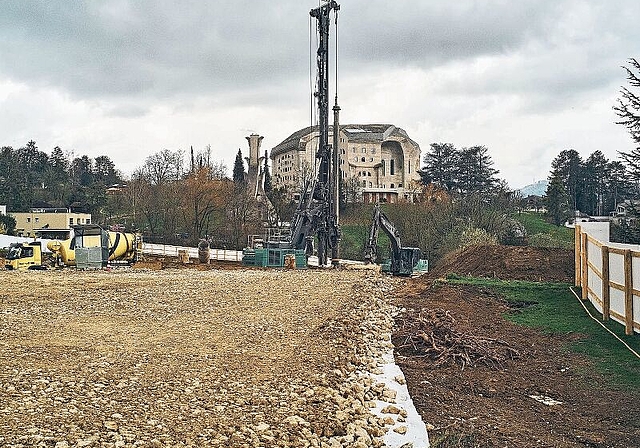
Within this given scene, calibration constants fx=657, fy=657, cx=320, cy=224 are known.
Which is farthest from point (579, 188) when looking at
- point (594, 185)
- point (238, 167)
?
point (238, 167)

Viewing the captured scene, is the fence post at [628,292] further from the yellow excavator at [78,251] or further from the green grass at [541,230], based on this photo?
the green grass at [541,230]

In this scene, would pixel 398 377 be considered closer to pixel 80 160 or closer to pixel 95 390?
pixel 95 390

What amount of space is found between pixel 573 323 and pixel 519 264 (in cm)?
1143

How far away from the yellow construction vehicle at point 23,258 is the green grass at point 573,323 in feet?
64.4

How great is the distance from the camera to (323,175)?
40906mm

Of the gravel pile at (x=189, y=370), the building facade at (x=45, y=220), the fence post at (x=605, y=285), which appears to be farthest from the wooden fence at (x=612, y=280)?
the building facade at (x=45, y=220)

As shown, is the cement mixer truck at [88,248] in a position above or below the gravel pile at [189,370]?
above

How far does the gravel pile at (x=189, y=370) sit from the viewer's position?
754 centimetres

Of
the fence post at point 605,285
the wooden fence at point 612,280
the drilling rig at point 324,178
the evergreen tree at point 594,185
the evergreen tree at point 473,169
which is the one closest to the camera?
the wooden fence at point 612,280

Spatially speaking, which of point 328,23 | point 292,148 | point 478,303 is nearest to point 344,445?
point 478,303

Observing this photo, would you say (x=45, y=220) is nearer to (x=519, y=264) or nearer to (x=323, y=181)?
(x=323, y=181)

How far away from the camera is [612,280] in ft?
42.4

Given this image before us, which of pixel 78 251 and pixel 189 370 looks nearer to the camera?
pixel 189 370

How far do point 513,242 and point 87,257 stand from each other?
1047 inches
